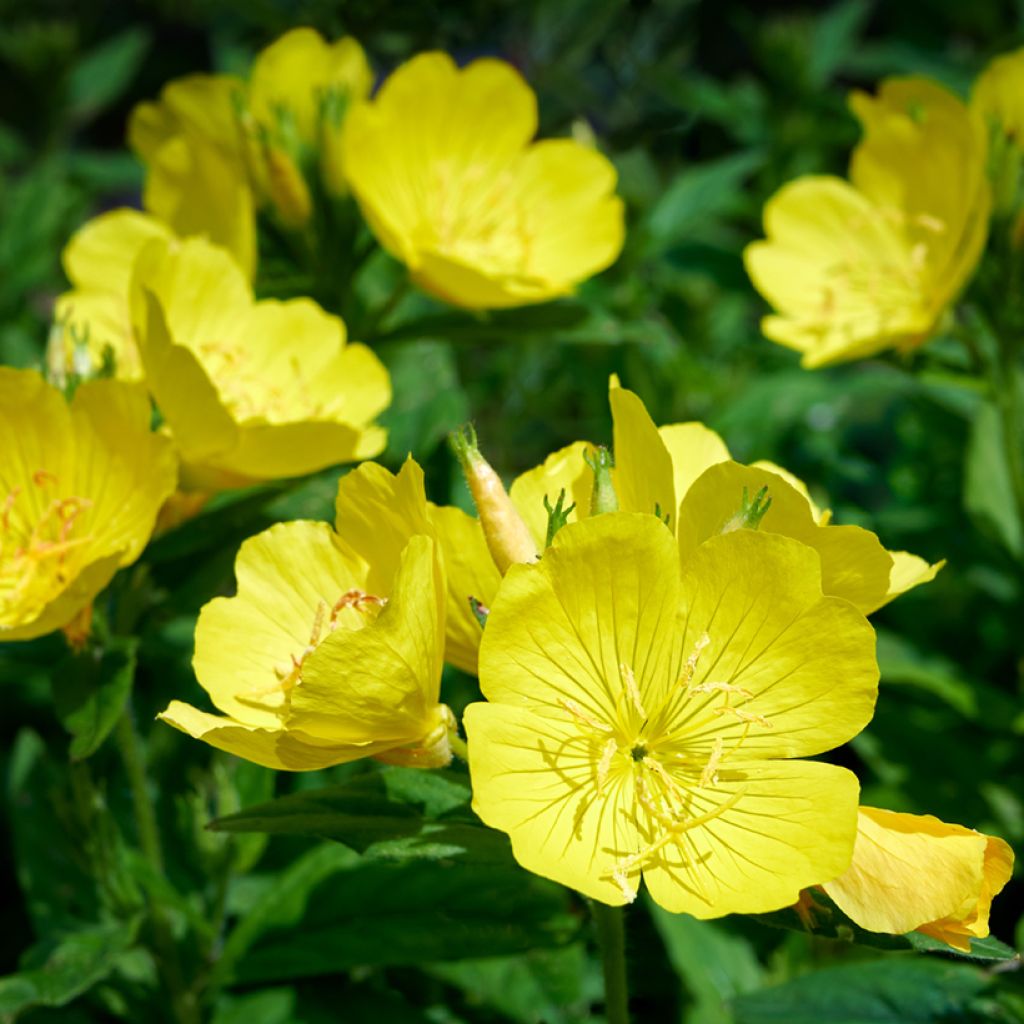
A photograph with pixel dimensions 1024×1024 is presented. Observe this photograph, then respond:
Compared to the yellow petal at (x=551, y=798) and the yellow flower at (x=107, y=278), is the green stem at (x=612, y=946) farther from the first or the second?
the yellow flower at (x=107, y=278)

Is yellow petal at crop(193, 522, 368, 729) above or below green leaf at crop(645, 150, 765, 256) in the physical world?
above

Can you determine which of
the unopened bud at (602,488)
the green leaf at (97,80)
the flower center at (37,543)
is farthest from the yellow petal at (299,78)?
the green leaf at (97,80)

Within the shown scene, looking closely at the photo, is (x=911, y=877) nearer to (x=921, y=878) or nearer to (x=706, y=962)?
(x=921, y=878)

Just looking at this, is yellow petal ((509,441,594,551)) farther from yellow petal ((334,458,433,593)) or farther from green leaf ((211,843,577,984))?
green leaf ((211,843,577,984))

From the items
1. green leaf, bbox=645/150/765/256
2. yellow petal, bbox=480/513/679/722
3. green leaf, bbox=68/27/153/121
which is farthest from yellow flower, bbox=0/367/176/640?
green leaf, bbox=68/27/153/121

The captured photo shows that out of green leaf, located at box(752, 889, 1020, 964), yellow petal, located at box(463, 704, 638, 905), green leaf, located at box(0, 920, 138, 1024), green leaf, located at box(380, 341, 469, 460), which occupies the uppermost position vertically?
yellow petal, located at box(463, 704, 638, 905)

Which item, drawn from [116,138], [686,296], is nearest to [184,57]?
[116,138]

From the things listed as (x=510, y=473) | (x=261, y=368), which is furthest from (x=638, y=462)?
(x=510, y=473)

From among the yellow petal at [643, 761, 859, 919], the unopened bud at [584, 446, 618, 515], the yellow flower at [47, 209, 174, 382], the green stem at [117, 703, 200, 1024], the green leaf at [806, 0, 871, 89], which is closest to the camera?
the yellow petal at [643, 761, 859, 919]

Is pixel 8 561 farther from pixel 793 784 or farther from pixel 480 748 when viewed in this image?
pixel 793 784
